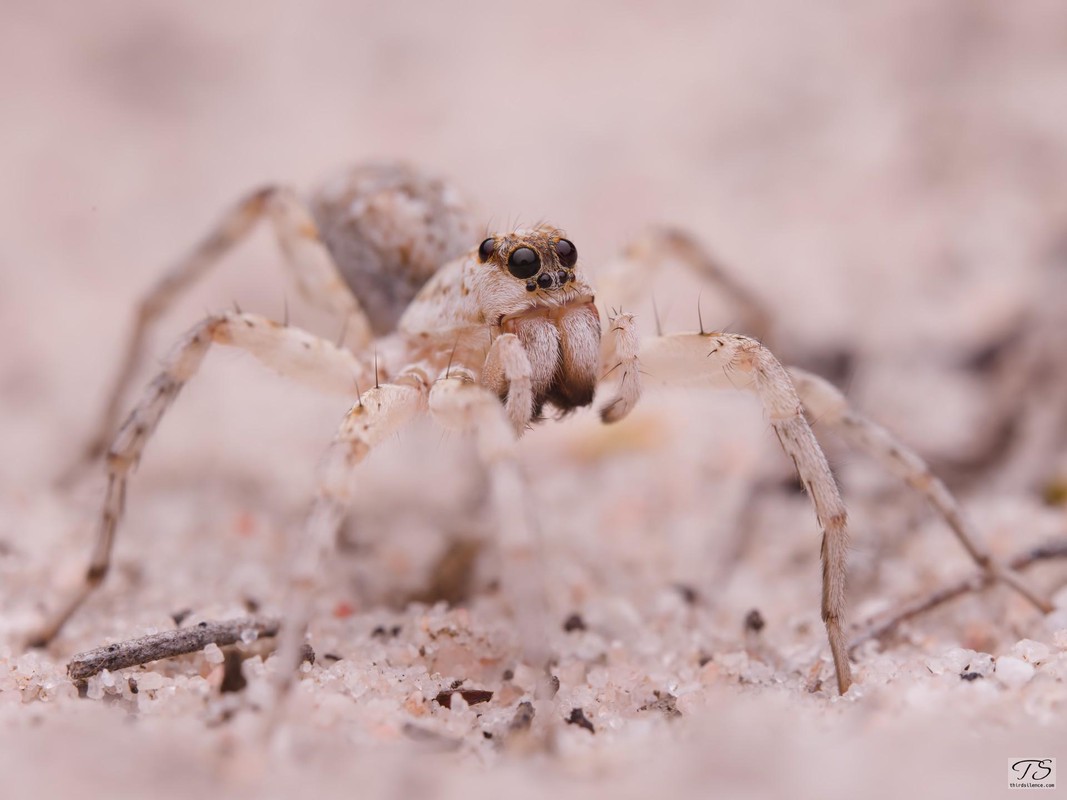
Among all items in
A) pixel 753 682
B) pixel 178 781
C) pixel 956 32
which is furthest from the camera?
pixel 956 32

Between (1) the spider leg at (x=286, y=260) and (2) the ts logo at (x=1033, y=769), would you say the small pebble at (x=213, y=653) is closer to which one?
(1) the spider leg at (x=286, y=260)

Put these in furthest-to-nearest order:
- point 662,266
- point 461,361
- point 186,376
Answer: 1. point 662,266
2. point 461,361
3. point 186,376

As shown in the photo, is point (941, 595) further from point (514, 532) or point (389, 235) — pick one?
point (389, 235)

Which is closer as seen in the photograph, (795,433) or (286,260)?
(795,433)

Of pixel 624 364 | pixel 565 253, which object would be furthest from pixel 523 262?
pixel 624 364

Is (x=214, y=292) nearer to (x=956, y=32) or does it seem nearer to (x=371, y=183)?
(x=371, y=183)

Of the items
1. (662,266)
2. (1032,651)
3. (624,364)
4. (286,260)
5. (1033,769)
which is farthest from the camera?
(662,266)

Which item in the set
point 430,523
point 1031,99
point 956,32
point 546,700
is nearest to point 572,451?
point 430,523
